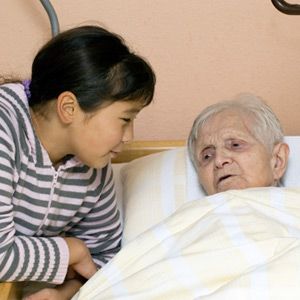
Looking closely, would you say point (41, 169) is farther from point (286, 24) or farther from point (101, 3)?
point (286, 24)

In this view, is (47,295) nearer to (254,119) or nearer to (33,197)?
(33,197)

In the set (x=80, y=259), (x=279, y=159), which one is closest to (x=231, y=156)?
(x=279, y=159)

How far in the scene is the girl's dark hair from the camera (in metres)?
1.13

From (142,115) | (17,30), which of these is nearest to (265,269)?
(142,115)

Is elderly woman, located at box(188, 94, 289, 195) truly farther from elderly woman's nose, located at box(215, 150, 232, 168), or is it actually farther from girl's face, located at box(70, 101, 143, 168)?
girl's face, located at box(70, 101, 143, 168)

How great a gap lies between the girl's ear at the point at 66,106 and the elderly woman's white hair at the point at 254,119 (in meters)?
0.47

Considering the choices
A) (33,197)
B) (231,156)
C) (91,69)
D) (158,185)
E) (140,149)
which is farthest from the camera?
(140,149)

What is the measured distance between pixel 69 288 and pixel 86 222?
17cm

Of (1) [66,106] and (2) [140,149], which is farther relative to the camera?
(2) [140,149]

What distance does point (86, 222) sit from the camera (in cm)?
144

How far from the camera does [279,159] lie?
4.96ft

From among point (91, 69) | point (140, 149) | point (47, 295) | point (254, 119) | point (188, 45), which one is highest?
point (91, 69)

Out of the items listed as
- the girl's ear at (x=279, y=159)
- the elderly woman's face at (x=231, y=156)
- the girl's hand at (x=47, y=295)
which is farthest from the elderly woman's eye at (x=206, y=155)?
the girl's hand at (x=47, y=295)

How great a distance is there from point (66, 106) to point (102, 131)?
0.28 ft
